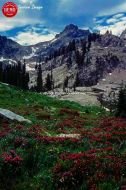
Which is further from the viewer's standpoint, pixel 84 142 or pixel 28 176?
pixel 84 142

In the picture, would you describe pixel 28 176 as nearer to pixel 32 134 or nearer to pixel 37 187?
pixel 37 187

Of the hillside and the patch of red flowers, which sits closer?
the hillside

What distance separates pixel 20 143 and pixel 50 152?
2.41 metres

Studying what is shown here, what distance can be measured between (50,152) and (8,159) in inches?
97.2

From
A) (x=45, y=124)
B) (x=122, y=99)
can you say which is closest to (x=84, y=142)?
(x=45, y=124)

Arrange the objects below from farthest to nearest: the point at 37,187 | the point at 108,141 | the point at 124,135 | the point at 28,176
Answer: the point at 124,135 < the point at 108,141 < the point at 28,176 < the point at 37,187

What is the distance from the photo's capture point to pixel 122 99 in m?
36.1

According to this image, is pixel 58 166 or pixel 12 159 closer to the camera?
pixel 58 166

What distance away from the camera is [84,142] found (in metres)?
19.2

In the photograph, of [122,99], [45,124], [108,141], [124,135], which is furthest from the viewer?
[122,99]

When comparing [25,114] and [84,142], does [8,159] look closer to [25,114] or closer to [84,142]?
[84,142]

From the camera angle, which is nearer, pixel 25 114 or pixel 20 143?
pixel 20 143

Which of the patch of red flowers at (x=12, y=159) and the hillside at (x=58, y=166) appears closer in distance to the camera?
the hillside at (x=58, y=166)

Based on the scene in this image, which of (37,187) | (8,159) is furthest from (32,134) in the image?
(37,187)
